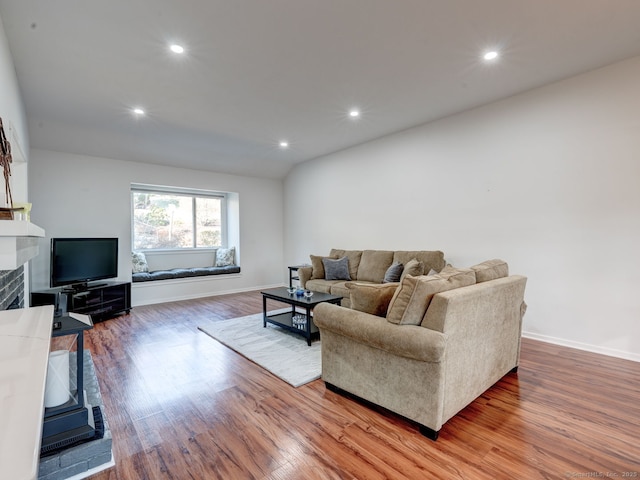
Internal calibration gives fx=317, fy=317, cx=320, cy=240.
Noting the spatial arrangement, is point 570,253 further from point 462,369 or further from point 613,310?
point 462,369

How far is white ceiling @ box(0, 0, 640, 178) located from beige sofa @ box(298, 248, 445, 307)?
6.34 feet

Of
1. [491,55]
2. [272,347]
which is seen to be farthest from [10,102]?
[491,55]

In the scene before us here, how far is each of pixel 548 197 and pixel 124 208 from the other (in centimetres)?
613

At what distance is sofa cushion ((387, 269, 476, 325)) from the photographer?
1986 millimetres

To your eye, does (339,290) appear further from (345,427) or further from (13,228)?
(13,228)

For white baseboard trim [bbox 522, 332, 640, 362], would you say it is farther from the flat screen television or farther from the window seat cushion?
the flat screen television

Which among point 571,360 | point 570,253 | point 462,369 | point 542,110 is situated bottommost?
point 571,360

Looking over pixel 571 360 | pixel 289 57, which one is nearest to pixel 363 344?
pixel 571 360

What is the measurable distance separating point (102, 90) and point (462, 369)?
13.9ft

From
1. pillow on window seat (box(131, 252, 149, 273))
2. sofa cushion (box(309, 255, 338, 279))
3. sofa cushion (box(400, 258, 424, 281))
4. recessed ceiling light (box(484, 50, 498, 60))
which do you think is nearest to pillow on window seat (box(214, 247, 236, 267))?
pillow on window seat (box(131, 252, 149, 273))

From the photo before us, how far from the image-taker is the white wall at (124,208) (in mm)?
4672

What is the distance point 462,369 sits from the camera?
2059 millimetres

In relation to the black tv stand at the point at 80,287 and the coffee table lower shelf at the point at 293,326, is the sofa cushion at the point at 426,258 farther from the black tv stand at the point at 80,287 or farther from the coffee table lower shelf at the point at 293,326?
the black tv stand at the point at 80,287

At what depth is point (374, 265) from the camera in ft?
16.3
